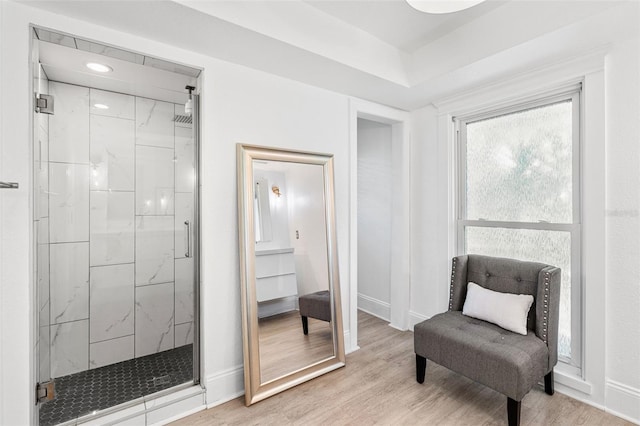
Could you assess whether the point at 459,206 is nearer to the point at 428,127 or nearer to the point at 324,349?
the point at 428,127

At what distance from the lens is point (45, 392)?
1.72 meters

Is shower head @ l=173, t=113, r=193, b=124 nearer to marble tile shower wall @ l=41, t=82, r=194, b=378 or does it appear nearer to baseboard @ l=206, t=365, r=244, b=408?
marble tile shower wall @ l=41, t=82, r=194, b=378

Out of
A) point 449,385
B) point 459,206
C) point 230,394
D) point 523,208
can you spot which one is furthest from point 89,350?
point 523,208

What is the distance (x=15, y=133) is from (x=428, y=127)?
3.16 metres

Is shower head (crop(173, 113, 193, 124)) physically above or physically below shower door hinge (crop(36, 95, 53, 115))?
above

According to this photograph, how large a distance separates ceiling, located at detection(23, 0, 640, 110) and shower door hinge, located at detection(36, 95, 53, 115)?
0.44 metres

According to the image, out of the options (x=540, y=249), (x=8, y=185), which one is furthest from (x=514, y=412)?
(x=8, y=185)

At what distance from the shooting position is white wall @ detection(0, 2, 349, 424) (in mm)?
1557

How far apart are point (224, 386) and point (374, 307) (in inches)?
85.9

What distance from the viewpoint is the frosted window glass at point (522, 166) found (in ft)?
7.72

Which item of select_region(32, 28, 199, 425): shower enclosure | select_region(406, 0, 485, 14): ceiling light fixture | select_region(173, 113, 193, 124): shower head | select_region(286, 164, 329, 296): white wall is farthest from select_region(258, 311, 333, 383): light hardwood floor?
select_region(406, 0, 485, 14): ceiling light fixture

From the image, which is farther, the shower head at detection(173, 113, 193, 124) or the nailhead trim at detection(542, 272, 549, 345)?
the shower head at detection(173, 113, 193, 124)

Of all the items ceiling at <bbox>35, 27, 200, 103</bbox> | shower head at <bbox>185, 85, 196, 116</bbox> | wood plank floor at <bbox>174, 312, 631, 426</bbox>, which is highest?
ceiling at <bbox>35, 27, 200, 103</bbox>

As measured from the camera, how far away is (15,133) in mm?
1567
